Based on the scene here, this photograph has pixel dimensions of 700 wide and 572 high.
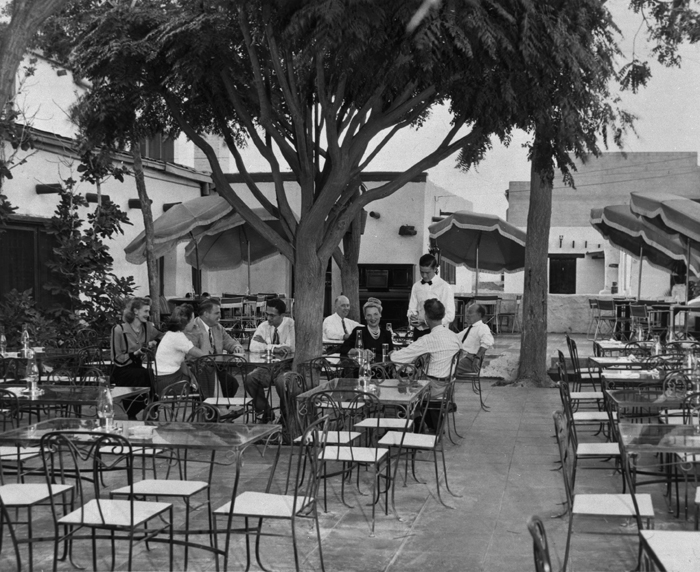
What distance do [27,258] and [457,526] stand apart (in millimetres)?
11461

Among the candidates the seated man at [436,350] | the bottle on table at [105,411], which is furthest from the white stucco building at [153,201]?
the bottle on table at [105,411]

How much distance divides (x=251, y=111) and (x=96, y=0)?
17.3 ft

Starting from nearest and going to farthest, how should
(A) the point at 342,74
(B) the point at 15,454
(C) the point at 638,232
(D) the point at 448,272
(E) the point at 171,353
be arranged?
(B) the point at 15,454, (A) the point at 342,74, (E) the point at 171,353, (C) the point at 638,232, (D) the point at 448,272

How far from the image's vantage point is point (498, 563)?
19.0ft

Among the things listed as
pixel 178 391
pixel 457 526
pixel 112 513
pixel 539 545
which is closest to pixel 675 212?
pixel 178 391

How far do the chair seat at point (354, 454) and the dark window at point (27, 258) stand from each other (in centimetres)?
995

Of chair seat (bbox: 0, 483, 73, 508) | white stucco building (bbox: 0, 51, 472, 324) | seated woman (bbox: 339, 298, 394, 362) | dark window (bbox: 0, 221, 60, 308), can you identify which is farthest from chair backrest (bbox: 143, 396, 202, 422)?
white stucco building (bbox: 0, 51, 472, 324)

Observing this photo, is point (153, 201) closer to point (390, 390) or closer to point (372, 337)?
point (372, 337)

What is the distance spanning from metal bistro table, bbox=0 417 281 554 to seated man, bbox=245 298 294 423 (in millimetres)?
3606

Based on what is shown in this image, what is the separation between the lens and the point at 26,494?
5477mm

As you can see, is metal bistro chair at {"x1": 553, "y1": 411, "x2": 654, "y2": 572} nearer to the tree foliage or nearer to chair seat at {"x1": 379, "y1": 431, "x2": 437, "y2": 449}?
chair seat at {"x1": 379, "y1": 431, "x2": 437, "y2": 449}

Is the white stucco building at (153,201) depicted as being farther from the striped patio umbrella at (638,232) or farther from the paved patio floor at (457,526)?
the paved patio floor at (457,526)

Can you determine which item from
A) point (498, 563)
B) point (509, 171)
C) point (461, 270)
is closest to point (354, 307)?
point (498, 563)

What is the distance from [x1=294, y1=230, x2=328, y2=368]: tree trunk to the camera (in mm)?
9539
